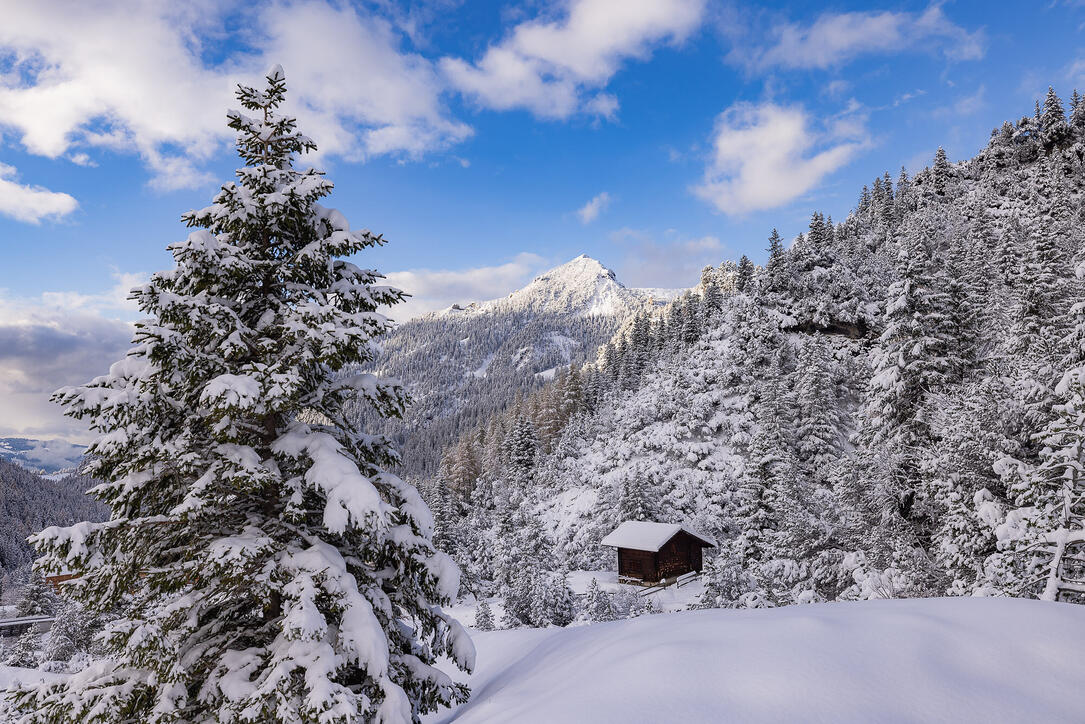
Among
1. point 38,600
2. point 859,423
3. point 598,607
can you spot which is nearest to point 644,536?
point 598,607

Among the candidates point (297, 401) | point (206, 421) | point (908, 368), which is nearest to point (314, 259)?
point (297, 401)

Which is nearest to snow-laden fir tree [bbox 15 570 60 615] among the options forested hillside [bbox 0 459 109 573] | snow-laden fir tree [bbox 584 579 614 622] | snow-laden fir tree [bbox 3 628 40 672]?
snow-laden fir tree [bbox 3 628 40 672]

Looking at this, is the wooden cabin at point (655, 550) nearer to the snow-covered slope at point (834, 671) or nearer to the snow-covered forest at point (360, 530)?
the snow-covered forest at point (360, 530)

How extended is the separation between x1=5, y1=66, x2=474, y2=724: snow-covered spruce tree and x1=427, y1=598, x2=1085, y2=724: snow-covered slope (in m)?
1.83

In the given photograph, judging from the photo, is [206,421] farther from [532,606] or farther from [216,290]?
[532,606]

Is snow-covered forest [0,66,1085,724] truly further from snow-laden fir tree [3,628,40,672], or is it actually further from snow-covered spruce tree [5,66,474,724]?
snow-laden fir tree [3,628,40,672]

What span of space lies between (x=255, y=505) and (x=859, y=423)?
3639 cm

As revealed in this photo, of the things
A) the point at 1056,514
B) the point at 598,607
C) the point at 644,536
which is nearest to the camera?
the point at 1056,514

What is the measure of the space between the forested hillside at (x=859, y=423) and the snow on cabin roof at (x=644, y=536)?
3.27m

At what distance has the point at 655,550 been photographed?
113ft

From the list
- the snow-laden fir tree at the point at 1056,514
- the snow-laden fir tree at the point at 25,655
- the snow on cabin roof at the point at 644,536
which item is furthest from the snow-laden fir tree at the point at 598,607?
the snow-laden fir tree at the point at 25,655

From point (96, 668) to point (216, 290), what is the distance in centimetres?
474

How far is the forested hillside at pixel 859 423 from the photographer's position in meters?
13.5

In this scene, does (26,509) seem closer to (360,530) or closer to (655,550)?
(655,550)
